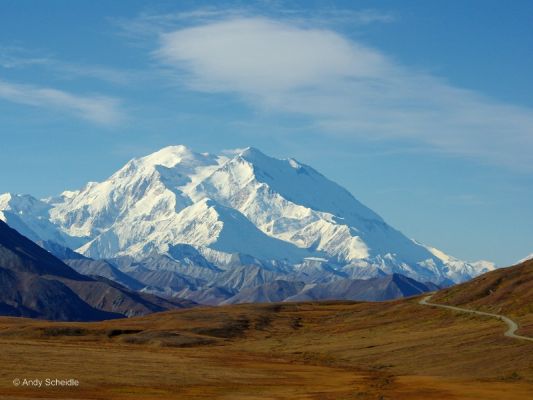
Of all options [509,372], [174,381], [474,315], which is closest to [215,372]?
[174,381]

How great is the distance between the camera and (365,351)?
146125mm

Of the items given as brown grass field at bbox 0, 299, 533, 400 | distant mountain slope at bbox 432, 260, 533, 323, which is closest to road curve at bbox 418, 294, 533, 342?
brown grass field at bbox 0, 299, 533, 400

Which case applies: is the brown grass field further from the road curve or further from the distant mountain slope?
the distant mountain slope

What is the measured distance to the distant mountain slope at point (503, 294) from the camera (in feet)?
544

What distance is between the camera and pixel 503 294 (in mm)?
179750

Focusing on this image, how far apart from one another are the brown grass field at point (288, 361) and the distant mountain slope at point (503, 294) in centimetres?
645

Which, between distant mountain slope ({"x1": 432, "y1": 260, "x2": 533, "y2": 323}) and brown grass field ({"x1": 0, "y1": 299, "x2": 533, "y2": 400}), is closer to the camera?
brown grass field ({"x1": 0, "y1": 299, "x2": 533, "y2": 400})

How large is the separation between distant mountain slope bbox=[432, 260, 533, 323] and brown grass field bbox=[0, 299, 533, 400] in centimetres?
645

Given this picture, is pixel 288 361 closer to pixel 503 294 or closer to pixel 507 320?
pixel 507 320

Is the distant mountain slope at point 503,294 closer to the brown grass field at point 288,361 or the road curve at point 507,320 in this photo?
the road curve at point 507,320

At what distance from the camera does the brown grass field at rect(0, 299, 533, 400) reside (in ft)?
329

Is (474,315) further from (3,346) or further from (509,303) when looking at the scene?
(3,346)

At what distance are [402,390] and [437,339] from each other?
138 feet

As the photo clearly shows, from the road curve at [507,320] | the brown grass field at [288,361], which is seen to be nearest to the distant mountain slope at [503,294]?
the road curve at [507,320]
